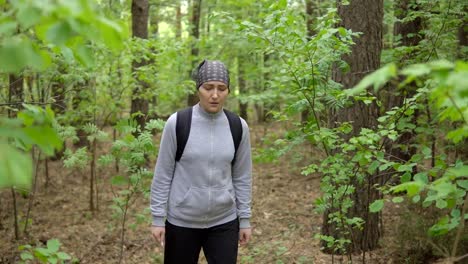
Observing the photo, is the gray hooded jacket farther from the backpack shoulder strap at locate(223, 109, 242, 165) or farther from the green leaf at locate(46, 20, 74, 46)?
the green leaf at locate(46, 20, 74, 46)

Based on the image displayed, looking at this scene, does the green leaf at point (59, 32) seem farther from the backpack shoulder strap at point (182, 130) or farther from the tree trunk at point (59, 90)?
the tree trunk at point (59, 90)

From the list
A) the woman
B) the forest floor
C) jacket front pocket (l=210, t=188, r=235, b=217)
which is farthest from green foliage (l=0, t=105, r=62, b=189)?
the forest floor

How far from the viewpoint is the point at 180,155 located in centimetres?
335

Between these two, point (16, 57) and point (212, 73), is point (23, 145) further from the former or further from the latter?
point (212, 73)

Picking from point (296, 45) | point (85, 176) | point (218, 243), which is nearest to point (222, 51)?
point (85, 176)

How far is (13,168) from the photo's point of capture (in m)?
1.31

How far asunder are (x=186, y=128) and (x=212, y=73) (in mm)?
456

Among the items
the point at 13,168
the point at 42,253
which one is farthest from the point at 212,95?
the point at 13,168

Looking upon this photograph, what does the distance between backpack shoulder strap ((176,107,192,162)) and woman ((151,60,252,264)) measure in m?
0.02

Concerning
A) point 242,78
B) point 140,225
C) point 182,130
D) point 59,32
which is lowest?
point 140,225

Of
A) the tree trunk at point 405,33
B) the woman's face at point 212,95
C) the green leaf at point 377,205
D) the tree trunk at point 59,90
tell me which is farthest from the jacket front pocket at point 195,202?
the tree trunk at point 405,33

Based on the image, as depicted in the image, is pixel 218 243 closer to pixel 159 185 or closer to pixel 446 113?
pixel 159 185

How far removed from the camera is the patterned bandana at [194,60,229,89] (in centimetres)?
333

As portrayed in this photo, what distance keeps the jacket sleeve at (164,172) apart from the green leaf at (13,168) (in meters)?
1.96
